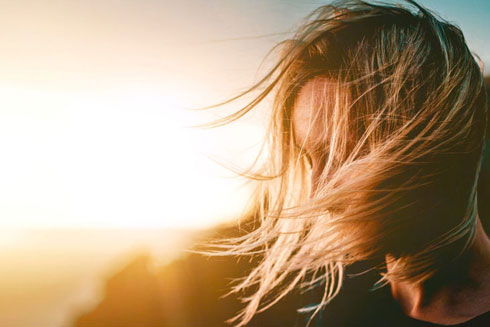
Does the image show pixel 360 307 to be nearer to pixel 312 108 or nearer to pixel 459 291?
pixel 459 291

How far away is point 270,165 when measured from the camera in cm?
123

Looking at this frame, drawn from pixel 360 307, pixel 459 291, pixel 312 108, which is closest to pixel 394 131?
pixel 312 108

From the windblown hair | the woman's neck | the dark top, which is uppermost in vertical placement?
the windblown hair

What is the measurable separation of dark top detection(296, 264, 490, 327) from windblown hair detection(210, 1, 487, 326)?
132 mm

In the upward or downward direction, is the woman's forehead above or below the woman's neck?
above

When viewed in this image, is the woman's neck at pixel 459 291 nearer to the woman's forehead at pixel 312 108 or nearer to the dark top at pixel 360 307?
the dark top at pixel 360 307

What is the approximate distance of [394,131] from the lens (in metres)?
0.84

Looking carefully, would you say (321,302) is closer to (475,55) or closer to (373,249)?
(373,249)

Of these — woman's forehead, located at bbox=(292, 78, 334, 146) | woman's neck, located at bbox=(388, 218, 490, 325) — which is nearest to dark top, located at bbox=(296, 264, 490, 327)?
woman's neck, located at bbox=(388, 218, 490, 325)

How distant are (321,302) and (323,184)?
529 mm

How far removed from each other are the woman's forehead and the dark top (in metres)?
0.55

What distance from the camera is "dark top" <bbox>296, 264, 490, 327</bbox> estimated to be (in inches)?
39.6

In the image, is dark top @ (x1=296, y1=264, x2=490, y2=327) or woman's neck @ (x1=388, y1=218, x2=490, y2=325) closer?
woman's neck @ (x1=388, y1=218, x2=490, y2=325)

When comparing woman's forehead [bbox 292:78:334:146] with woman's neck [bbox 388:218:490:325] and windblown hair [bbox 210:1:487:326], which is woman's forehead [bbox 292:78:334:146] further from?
woman's neck [bbox 388:218:490:325]
